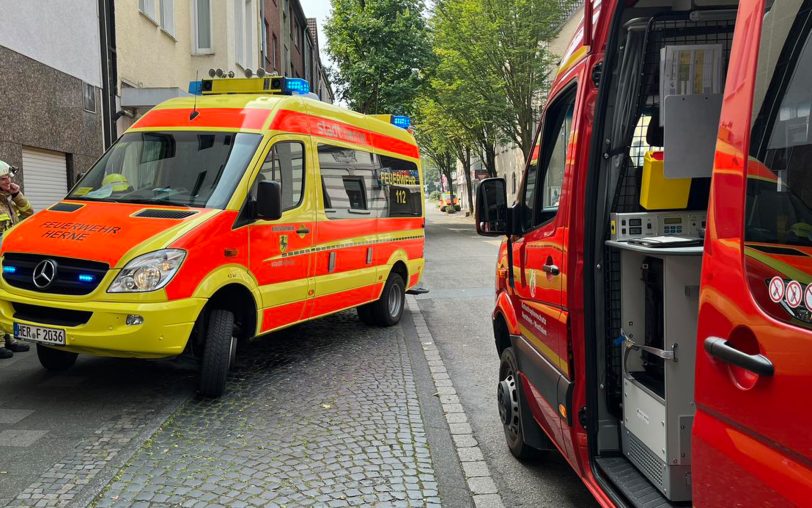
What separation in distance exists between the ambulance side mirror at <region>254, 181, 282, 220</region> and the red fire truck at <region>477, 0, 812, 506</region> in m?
2.14

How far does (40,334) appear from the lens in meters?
4.88

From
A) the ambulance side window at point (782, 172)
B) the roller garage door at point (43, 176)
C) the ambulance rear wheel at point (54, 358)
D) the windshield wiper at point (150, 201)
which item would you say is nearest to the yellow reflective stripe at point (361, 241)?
the windshield wiper at point (150, 201)

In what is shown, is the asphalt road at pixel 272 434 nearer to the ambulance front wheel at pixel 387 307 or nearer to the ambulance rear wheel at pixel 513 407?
the ambulance rear wheel at pixel 513 407

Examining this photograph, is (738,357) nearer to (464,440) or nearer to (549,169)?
(549,169)

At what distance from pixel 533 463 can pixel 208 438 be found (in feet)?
7.04

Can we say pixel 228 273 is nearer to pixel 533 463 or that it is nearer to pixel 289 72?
pixel 533 463

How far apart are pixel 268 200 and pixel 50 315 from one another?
183 centimetres

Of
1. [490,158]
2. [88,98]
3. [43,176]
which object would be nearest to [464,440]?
[43,176]

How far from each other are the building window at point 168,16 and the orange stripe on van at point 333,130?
9.26 metres

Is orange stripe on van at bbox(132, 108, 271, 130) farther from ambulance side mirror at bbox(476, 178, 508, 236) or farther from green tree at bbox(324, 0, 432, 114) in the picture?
green tree at bbox(324, 0, 432, 114)

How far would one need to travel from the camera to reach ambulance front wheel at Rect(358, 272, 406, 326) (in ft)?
28.2

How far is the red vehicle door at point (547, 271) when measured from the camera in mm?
3164

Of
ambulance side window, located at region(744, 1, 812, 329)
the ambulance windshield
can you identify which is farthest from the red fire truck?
the ambulance windshield

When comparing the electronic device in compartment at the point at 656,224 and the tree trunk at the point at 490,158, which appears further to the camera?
the tree trunk at the point at 490,158
